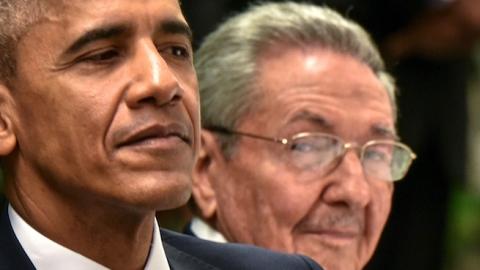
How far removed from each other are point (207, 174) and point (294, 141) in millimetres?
251

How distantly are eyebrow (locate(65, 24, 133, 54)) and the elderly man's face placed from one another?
3.21 ft

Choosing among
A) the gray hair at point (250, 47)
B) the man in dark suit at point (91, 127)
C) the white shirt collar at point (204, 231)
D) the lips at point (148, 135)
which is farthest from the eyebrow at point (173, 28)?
the white shirt collar at point (204, 231)

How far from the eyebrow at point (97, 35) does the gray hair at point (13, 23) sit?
10cm

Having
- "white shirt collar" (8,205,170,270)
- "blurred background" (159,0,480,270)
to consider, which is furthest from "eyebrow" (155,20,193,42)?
"blurred background" (159,0,480,270)

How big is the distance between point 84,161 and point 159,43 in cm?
29

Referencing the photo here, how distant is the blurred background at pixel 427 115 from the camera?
5121mm

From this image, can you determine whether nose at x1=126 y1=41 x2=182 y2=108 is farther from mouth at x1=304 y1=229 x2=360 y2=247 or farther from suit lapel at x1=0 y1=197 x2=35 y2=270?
mouth at x1=304 y1=229 x2=360 y2=247

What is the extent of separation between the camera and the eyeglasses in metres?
3.69

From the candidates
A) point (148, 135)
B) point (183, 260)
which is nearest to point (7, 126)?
point (148, 135)

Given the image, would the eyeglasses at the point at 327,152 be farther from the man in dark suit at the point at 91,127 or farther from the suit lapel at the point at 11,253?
the suit lapel at the point at 11,253

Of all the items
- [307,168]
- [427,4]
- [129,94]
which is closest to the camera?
[129,94]

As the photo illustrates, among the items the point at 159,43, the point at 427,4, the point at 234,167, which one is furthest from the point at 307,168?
the point at 427,4

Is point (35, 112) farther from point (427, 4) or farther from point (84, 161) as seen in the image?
point (427, 4)

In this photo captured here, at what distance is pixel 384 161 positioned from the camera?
377cm
